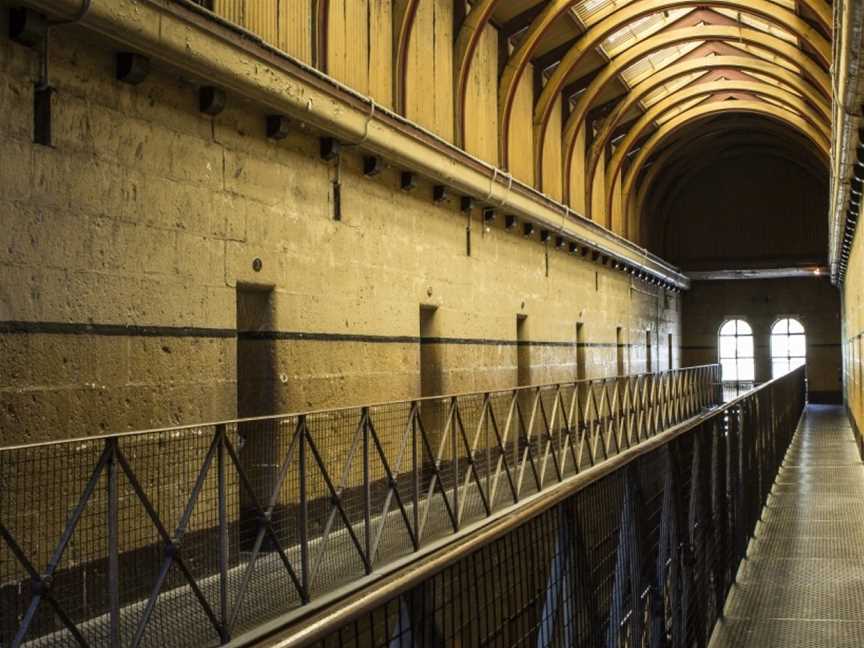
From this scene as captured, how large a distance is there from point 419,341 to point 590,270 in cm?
942

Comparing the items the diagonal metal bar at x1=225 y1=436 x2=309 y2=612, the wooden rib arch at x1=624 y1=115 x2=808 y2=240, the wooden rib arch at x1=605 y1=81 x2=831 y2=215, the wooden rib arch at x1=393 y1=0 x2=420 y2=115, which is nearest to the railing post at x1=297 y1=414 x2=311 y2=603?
the diagonal metal bar at x1=225 y1=436 x2=309 y2=612

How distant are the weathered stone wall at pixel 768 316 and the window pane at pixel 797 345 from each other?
20 cm

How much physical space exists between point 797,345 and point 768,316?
1.26m

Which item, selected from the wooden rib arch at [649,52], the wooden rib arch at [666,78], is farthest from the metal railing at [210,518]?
the wooden rib arch at [666,78]

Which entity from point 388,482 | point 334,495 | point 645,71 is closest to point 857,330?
point 645,71

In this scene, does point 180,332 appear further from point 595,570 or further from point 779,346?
point 779,346

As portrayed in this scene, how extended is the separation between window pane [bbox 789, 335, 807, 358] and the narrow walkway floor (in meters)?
20.7

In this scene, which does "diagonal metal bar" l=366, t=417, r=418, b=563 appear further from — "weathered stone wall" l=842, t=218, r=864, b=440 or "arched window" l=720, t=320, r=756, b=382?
"arched window" l=720, t=320, r=756, b=382

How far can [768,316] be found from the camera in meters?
31.8

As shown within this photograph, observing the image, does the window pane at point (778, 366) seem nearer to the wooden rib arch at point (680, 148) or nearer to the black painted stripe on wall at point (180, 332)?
the wooden rib arch at point (680, 148)

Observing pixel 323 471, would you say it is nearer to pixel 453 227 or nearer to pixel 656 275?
pixel 453 227

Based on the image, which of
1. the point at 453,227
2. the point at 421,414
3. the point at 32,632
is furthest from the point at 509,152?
the point at 32,632

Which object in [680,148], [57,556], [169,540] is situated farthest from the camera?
[680,148]

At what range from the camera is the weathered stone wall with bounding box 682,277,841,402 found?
102ft
